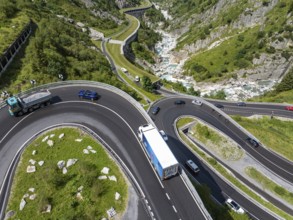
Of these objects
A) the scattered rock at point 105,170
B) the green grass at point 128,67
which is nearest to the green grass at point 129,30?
the green grass at point 128,67

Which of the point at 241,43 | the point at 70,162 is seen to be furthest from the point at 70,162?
the point at 241,43

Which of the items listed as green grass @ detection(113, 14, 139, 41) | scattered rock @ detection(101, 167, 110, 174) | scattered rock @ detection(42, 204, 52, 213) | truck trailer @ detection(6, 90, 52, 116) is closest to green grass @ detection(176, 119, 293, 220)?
scattered rock @ detection(101, 167, 110, 174)

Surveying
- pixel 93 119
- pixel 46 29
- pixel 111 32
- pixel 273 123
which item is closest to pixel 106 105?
pixel 93 119

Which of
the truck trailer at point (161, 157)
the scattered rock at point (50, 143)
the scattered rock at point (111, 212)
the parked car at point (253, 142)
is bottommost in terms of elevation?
the parked car at point (253, 142)

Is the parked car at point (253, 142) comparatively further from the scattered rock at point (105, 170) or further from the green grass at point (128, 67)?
the scattered rock at point (105, 170)

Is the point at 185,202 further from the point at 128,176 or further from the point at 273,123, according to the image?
the point at 273,123

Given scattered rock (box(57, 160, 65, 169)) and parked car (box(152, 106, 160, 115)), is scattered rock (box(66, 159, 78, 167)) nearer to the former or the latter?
scattered rock (box(57, 160, 65, 169))

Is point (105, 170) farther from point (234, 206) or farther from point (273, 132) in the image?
point (273, 132)
